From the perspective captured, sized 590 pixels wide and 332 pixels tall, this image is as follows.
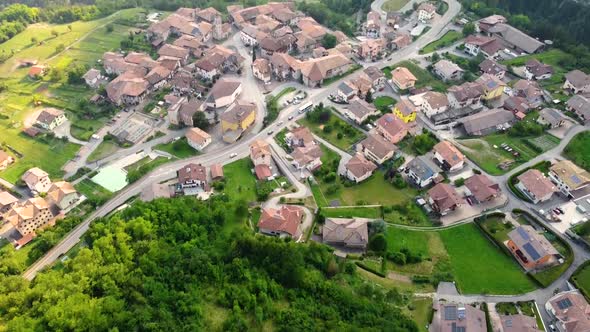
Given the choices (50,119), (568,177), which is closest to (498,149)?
(568,177)

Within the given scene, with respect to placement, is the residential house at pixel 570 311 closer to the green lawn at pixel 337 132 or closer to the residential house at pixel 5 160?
the green lawn at pixel 337 132

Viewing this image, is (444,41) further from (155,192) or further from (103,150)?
(103,150)

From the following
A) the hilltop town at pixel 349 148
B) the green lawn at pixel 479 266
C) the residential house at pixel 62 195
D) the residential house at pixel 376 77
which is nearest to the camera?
the green lawn at pixel 479 266

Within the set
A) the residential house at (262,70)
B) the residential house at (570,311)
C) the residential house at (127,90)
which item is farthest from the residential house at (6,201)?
the residential house at (570,311)

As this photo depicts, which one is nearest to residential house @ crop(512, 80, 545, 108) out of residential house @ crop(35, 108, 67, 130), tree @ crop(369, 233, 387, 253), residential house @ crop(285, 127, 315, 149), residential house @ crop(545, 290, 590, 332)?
residential house @ crop(285, 127, 315, 149)

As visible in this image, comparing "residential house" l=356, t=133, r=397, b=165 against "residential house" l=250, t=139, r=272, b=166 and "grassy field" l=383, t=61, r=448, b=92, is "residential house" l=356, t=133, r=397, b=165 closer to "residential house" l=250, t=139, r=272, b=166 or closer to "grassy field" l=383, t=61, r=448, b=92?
"residential house" l=250, t=139, r=272, b=166

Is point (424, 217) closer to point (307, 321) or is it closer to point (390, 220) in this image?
point (390, 220)

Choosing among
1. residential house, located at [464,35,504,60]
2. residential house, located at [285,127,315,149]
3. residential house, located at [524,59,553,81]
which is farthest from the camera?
residential house, located at [464,35,504,60]
